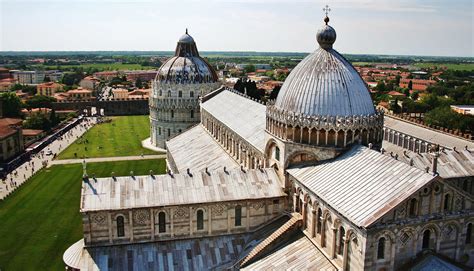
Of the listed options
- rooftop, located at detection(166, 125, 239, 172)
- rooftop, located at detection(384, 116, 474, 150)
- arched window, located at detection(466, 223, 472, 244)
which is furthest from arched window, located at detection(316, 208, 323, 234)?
rooftop, located at detection(384, 116, 474, 150)

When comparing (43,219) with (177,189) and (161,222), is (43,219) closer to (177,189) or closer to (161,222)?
(161,222)

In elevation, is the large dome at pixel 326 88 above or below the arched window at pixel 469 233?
above

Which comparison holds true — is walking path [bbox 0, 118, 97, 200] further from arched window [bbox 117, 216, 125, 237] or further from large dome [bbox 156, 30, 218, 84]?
arched window [bbox 117, 216, 125, 237]

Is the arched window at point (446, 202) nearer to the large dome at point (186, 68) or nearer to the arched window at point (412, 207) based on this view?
the arched window at point (412, 207)

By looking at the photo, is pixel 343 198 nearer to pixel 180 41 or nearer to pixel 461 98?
pixel 180 41

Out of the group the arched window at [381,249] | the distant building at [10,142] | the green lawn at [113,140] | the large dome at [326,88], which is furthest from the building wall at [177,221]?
the distant building at [10,142]

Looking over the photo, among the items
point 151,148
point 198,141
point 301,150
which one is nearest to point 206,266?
point 301,150
